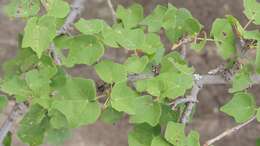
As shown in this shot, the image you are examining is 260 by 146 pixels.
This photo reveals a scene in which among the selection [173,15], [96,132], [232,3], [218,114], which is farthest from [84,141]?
[173,15]

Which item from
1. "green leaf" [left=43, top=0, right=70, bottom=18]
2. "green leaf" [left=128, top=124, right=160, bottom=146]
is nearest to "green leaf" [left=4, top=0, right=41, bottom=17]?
"green leaf" [left=43, top=0, right=70, bottom=18]

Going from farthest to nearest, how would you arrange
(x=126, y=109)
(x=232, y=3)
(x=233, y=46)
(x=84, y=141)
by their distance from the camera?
1. (x=232, y=3)
2. (x=84, y=141)
3. (x=233, y=46)
4. (x=126, y=109)

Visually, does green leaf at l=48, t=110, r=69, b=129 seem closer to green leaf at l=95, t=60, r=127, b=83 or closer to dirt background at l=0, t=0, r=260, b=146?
green leaf at l=95, t=60, r=127, b=83

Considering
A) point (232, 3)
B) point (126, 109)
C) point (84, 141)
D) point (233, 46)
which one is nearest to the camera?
point (126, 109)

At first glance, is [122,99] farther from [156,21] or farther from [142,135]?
[156,21]

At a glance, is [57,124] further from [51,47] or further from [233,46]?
[233,46]
